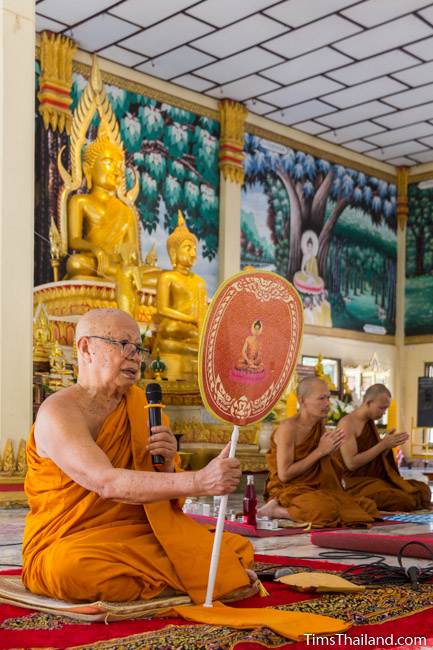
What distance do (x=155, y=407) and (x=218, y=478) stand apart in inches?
14.2

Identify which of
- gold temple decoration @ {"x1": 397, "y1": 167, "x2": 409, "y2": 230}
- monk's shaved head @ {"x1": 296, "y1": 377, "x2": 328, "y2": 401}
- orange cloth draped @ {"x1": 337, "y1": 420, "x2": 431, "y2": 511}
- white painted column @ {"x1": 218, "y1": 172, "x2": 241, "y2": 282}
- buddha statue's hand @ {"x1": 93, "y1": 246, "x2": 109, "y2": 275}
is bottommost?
orange cloth draped @ {"x1": 337, "y1": 420, "x2": 431, "y2": 511}

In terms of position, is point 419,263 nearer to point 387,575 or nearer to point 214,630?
point 387,575

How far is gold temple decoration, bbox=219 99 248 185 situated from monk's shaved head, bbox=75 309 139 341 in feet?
32.5

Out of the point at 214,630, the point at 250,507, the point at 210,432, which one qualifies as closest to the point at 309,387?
the point at 250,507

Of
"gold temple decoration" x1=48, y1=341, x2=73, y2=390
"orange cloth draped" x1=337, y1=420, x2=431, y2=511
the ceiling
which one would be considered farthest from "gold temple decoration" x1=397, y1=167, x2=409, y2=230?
"orange cloth draped" x1=337, y1=420, x2=431, y2=511

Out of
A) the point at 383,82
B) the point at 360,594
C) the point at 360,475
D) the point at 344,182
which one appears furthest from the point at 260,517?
the point at 344,182

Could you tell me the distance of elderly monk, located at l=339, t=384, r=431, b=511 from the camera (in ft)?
23.1

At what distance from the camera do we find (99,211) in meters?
11.2

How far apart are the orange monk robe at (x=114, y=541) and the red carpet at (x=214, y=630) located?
14 cm

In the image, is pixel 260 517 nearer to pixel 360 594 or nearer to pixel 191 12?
pixel 360 594

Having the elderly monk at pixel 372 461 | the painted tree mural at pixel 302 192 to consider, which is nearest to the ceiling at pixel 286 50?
the painted tree mural at pixel 302 192

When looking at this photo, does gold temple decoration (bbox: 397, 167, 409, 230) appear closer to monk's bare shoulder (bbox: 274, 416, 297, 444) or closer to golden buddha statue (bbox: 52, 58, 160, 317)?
golden buddha statue (bbox: 52, 58, 160, 317)

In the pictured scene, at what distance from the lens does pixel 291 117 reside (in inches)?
531

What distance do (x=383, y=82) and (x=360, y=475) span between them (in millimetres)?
6578
